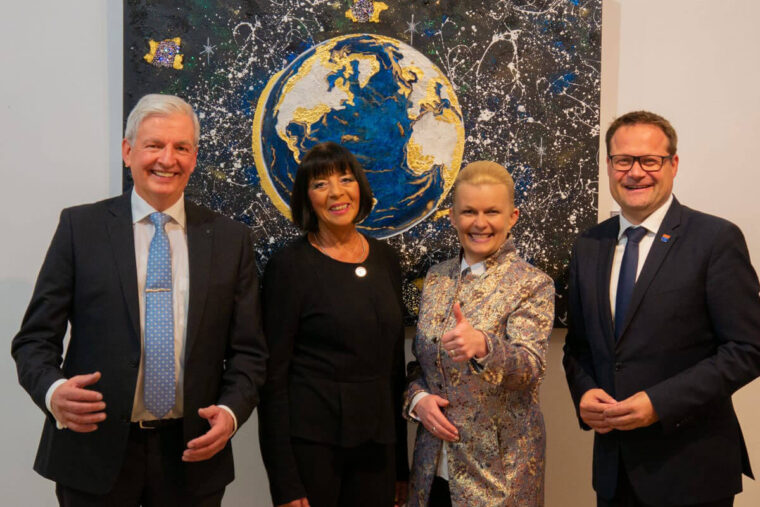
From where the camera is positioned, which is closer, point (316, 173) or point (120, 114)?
point (316, 173)

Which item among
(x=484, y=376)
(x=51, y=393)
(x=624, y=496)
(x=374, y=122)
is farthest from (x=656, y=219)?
(x=51, y=393)

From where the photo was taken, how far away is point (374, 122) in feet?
8.16

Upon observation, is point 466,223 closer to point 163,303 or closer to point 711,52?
point 163,303

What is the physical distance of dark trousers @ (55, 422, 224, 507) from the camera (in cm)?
170

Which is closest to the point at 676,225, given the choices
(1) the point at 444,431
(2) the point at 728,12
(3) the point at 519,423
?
(3) the point at 519,423

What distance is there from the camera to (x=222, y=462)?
5.93ft

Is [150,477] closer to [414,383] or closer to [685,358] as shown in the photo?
[414,383]

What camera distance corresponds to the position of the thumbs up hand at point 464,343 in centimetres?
167

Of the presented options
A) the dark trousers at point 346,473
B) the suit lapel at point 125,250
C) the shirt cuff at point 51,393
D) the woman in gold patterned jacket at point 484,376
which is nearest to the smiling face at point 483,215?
the woman in gold patterned jacket at point 484,376

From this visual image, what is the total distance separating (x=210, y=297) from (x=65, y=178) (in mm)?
1093

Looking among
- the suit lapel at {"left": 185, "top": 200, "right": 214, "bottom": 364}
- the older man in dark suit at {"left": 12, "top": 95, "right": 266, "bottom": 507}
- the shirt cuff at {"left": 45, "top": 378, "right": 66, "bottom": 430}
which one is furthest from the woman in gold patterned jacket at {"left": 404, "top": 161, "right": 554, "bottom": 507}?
the shirt cuff at {"left": 45, "top": 378, "right": 66, "bottom": 430}

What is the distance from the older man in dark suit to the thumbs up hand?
0.58 meters

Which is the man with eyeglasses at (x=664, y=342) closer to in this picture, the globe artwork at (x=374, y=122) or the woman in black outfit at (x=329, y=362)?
the woman in black outfit at (x=329, y=362)

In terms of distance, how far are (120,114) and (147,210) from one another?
0.85m
